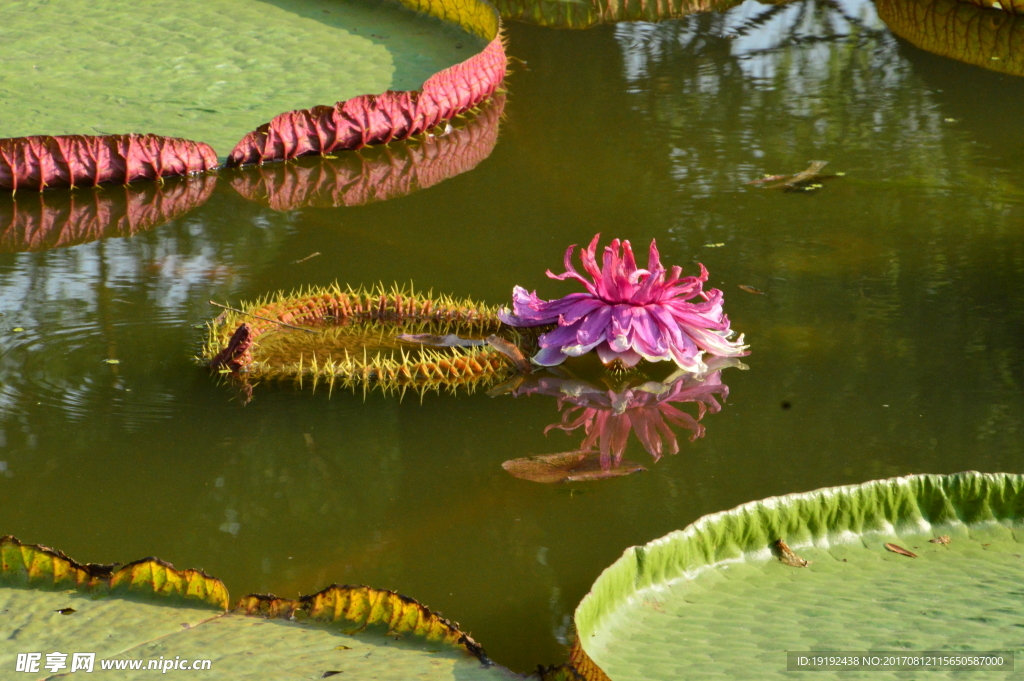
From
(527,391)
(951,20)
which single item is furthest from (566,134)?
(951,20)

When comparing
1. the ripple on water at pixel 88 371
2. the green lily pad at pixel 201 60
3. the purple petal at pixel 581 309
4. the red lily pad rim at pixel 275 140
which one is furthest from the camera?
the green lily pad at pixel 201 60

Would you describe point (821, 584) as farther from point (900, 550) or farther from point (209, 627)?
point (209, 627)

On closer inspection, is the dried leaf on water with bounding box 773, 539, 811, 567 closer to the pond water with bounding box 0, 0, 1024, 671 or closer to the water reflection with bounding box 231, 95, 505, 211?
the pond water with bounding box 0, 0, 1024, 671

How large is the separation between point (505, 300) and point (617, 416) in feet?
2.02

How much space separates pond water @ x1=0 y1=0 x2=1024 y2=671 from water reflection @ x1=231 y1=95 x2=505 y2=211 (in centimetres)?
2

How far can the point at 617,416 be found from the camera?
7.57ft

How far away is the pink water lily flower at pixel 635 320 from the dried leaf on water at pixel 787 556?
714mm

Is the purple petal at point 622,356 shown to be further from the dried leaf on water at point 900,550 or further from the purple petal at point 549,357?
the dried leaf on water at point 900,550

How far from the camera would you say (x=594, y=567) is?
1.84 m

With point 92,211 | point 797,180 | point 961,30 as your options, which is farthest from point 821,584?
point 961,30

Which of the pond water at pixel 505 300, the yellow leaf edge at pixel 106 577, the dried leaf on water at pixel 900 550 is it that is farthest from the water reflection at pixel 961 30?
the yellow leaf edge at pixel 106 577

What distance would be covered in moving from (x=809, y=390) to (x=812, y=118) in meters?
2.16

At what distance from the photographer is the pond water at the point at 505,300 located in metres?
1.92

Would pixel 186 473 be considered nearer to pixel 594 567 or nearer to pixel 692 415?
pixel 594 567
